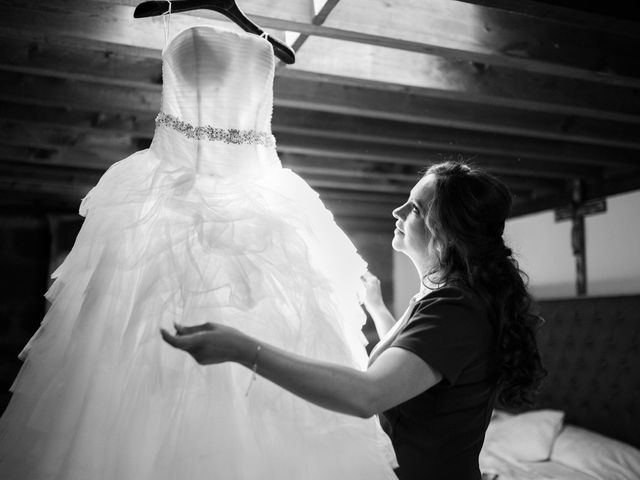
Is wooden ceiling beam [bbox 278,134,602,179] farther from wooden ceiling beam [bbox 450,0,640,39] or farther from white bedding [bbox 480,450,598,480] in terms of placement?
white bedding [bbox 480,450,598,480]

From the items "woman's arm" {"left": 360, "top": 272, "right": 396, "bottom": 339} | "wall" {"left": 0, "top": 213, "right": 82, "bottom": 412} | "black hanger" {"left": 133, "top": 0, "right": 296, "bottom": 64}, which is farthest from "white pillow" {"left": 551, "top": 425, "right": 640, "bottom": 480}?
"wall" {"left": 0, "top": 213, "right": 82, "bottom": 412}

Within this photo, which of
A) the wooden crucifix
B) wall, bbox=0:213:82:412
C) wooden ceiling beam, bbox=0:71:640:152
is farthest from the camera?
wall, bbox=0:213:82:412

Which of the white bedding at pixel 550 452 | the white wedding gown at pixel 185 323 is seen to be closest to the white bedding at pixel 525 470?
the white bedding at pixel 550 452

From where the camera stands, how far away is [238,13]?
151cm

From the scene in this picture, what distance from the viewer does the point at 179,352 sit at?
1035 mm

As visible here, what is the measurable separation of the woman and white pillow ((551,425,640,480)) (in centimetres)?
232

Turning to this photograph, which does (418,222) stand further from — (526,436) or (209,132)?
(526,436)

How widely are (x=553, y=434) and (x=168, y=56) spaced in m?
3.39

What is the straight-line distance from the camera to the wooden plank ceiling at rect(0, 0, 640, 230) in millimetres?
2146

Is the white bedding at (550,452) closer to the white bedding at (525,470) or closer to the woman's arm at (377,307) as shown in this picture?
the white bedding at (525,470)

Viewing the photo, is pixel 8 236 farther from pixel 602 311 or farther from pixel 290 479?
pixel 290 479

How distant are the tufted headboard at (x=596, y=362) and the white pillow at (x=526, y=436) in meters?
0.27

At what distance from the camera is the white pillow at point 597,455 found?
10.2ft

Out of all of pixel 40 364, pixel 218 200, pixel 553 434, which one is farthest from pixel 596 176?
pixel 40 364
